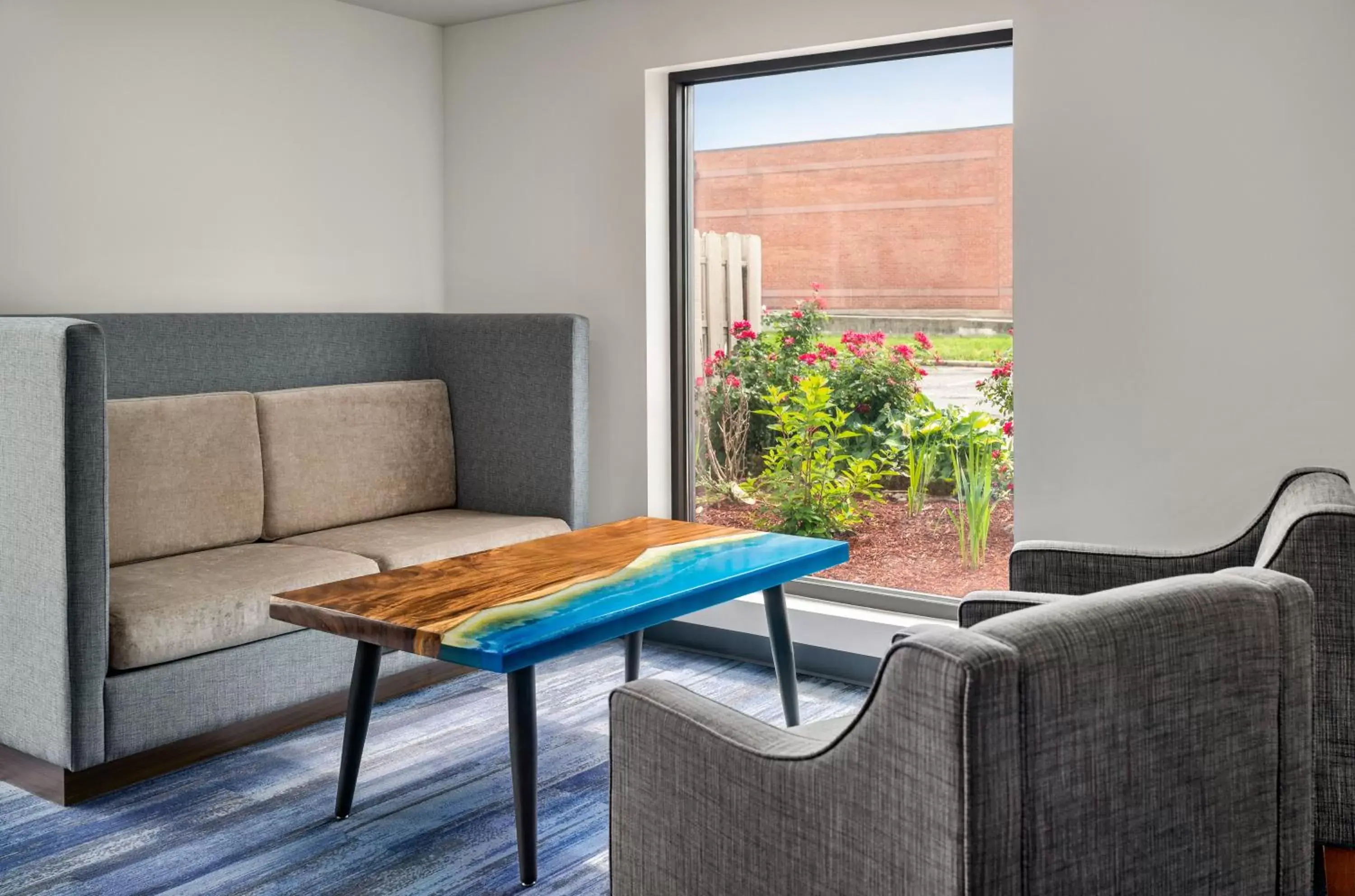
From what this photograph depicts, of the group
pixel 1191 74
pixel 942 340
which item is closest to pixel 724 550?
pixel 942 340

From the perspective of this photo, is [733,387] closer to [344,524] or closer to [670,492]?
[670,492]

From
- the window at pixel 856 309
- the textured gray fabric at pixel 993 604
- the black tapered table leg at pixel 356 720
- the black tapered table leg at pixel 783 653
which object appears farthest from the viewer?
the window at pixel 856 309

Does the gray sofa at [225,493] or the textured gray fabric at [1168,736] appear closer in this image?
the textured gray fabric at [1168,736]

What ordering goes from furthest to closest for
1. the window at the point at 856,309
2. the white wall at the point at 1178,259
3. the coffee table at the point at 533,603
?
the window at the point at 856,309, the white wall at the point at 1178,259, the coffee table at the point at 533,603

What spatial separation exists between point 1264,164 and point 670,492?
222 centimetres

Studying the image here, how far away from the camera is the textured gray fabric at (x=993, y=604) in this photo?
2209 millimetres

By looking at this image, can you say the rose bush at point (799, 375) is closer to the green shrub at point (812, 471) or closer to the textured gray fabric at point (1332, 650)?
the green shrub at point (812, 471)

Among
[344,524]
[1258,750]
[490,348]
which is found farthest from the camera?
[490,348]

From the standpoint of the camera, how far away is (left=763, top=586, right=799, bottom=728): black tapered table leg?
10.1 feet

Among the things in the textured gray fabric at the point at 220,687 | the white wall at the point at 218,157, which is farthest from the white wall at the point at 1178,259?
the white wall at the point at 218,157

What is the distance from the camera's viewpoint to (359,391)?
4062 mm

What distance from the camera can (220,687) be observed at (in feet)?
9.89

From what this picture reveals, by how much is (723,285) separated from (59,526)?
89.9 inches

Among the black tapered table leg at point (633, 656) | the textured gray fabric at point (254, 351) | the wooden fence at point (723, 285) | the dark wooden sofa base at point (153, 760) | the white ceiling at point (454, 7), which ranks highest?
the white ceiling at point (454, 7)
